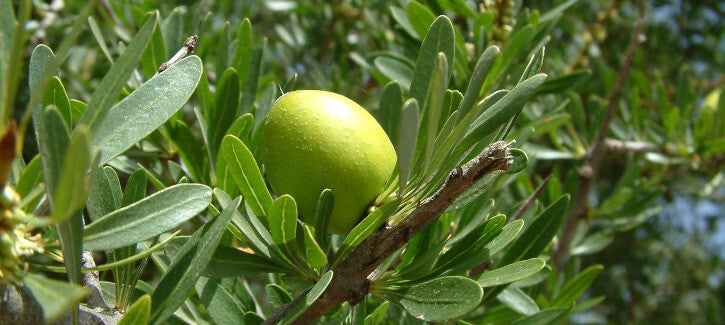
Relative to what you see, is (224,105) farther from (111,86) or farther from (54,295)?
(54,295)

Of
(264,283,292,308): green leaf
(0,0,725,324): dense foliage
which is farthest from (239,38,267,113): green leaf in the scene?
(264,283,292,308): green leaf

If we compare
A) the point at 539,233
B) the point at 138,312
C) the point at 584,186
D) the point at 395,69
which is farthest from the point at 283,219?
the point at 584,186

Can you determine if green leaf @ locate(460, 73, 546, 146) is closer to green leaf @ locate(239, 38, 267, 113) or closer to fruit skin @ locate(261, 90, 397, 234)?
fruit skin @ locate(261, 90, 397, 234)

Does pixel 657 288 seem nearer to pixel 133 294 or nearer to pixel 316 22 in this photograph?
pixel 316 22

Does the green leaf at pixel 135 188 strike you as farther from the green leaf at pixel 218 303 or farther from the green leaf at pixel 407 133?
the green leaf at pixel 407 133

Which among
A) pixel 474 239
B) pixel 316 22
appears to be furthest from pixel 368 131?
pixel 316 22

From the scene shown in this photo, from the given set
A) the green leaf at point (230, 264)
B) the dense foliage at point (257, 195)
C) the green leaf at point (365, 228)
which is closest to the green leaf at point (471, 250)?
the dense foliage at point (257, 195)
